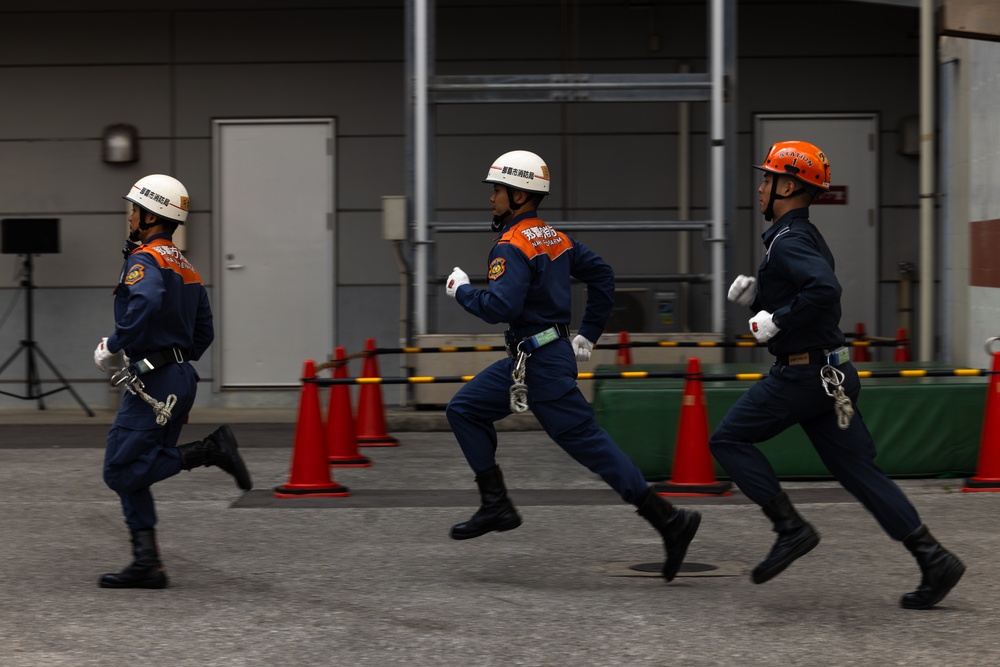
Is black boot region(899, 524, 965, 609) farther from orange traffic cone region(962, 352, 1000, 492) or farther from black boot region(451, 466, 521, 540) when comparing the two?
orange traffic cone region(962, 352, 1000, 492)

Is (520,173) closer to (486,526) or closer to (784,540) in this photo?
(486,526)

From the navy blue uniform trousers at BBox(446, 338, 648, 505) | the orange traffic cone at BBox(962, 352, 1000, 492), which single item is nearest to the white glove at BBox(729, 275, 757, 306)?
the navy blue uniform trousers at BBox(446, 338, 648, 505)

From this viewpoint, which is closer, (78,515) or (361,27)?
(78,515)

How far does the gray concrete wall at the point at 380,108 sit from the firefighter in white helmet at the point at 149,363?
7.52m

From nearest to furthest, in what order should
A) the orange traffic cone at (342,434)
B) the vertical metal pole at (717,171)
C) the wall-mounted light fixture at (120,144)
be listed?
the orange traffic cone at (342,434), the vertical metal pole at (717,171), the wall-mounted light fixture at (120,144)

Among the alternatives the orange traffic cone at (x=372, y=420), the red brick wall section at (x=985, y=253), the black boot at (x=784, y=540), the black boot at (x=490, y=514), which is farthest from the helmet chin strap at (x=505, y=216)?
the red brick wall section at (x=985, y=253)

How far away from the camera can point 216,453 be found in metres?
6.69

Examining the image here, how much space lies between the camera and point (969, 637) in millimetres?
5164

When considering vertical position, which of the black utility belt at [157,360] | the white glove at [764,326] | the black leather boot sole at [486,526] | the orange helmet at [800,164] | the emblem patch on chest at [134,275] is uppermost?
the orange helmet at [800,164]

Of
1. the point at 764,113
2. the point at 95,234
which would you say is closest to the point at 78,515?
the point at 95,234

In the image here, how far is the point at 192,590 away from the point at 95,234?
8.71 metres

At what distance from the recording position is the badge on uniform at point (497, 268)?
622 cm

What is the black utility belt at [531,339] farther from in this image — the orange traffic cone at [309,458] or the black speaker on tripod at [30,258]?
the black speaker on tripod at [30,258]

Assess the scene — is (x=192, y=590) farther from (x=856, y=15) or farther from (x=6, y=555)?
(x=856, y=15)
